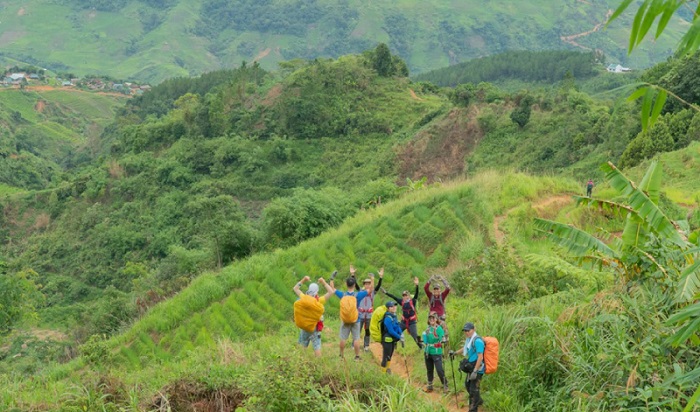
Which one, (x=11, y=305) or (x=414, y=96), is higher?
(x=11, y=305)

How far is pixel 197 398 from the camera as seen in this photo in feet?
26.2

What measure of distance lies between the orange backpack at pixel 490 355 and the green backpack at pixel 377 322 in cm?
179

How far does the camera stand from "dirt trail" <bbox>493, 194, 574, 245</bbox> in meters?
14.3

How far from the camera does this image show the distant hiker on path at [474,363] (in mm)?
7106

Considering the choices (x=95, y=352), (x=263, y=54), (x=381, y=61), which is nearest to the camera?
(x=95, y=352)

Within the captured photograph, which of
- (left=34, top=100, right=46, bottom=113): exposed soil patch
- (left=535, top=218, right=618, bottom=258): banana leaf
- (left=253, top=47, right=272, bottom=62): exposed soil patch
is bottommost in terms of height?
(left=253, top=47, right=272, bottom=62): exposed soil patch

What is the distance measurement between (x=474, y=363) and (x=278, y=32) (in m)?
164

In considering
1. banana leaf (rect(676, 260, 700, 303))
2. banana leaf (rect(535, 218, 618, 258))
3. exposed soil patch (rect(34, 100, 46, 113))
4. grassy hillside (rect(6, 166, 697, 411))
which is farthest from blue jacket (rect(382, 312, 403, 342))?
exposed soil patch (rect(34, 100, 46, 113))

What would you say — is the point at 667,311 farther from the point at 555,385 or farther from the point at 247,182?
the point at 247,182

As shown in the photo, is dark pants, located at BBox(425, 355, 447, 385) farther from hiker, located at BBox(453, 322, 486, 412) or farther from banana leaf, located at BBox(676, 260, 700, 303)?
banana leaf, located at BBox(676, 260, 700, 303)

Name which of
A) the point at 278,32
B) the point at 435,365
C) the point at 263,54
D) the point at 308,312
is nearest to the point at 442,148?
the point at 308,312

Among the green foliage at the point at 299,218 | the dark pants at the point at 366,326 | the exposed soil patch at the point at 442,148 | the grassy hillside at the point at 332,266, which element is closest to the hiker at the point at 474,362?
the dark pants at the point at 366,326

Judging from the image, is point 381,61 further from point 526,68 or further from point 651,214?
point 651,214

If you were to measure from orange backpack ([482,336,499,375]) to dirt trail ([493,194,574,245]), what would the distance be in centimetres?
698
